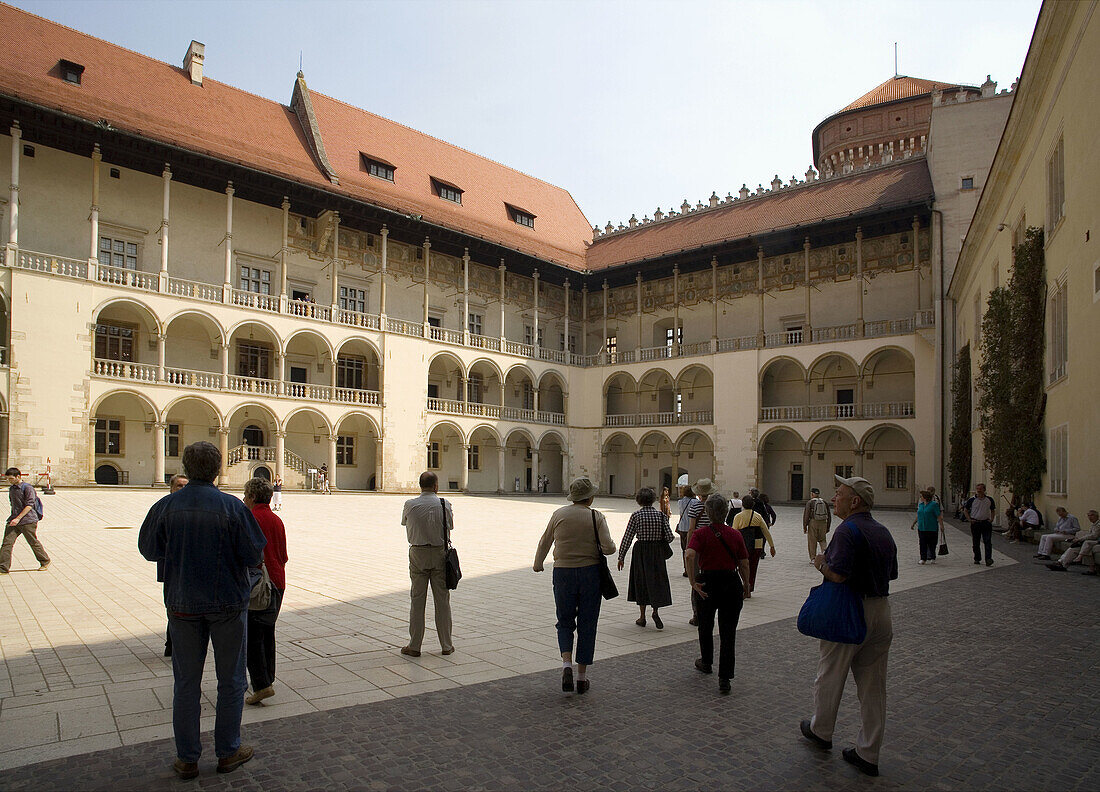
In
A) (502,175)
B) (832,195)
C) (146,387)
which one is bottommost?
(146,387)

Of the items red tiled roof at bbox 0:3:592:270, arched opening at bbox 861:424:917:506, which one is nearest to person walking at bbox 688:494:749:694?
red tiled roof at bbox 0:3:592:270

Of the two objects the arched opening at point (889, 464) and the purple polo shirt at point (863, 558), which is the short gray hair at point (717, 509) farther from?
the arched opening at point (889, 464)

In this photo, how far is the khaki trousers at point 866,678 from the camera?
4.09 m

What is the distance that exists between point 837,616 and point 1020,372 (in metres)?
16.7

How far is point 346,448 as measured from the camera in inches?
1391

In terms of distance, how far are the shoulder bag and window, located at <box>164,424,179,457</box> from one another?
29.9 metres

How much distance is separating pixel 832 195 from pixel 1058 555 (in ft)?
89.7

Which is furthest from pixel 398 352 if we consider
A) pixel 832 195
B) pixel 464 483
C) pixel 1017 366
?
pixel 1017 366

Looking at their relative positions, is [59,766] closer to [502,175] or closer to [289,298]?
[289,298]

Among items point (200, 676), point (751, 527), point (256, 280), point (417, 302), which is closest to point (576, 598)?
point (200, 676)

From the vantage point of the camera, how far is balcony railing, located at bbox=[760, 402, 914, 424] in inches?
1291

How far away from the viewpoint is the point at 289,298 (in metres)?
32.4

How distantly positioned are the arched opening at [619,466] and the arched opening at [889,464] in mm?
12610

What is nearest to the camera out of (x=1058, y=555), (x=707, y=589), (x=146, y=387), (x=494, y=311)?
Answer: (x=707, y=589)
